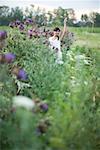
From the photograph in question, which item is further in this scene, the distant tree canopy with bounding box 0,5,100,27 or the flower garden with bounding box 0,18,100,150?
the distant tree canopy with bounding box 0,5,100,27

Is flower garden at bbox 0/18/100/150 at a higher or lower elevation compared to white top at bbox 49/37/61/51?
higher

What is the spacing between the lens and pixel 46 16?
8.86 m

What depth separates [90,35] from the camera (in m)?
8.48

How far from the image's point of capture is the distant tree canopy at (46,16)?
7.90 m

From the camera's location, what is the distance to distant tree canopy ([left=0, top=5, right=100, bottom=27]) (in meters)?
7.90

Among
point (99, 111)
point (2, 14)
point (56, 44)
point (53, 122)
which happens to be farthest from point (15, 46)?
point (53, 122)

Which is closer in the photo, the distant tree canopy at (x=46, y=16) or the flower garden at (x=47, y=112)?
the flower garden at (x=47, y=112)

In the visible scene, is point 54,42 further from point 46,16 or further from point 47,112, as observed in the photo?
point 47,112

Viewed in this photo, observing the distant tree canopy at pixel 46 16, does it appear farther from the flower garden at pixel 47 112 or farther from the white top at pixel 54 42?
the flower garden at pixel 47 112

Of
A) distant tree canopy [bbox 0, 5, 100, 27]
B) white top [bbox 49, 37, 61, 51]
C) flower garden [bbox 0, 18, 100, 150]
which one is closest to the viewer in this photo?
flower garden [bbox 0, 18, 100, 150]

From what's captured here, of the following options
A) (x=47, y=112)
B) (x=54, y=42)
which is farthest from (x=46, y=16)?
(x=47, y=112)

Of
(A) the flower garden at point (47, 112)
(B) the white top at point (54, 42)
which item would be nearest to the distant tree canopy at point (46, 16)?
(B) the white top at point (54, 42)

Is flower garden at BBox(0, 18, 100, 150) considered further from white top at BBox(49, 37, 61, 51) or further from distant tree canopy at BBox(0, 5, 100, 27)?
distant tree canopy at BBox(0, 5, 100, 27)

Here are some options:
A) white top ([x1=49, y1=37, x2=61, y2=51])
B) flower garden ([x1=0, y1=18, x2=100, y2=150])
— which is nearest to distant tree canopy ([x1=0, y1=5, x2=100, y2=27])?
white top ([x1=49, y1=37, x2=61, y2=51])
